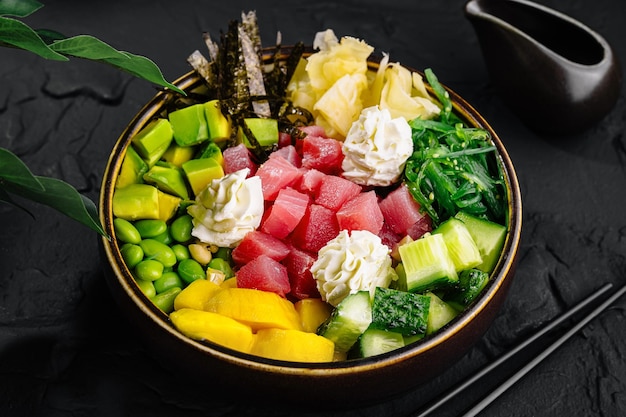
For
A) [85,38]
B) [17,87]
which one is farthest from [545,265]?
[17,87]

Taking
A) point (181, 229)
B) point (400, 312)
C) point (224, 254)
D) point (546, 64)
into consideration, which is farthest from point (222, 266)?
point (546, 64)

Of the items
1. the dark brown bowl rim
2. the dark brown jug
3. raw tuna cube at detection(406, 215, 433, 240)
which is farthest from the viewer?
the dark brown jug

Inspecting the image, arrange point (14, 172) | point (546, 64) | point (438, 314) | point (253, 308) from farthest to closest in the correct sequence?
1. point (546, 64)
2. point (438, 314)
3. point (253, 308)
4. point (14, 172)

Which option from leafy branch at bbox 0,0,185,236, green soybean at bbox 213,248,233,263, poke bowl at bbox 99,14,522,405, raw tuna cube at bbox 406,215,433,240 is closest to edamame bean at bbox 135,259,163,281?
poke bowl at bbox 99,14,522,405

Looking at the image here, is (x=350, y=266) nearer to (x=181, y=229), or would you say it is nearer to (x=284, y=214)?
(x=284, y=214)

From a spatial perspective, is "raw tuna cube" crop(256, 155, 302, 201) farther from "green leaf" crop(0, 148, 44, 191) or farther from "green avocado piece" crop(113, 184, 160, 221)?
"green leaf" crop(0, 148, 44, 191)

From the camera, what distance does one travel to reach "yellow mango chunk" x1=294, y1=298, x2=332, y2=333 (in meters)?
2.51

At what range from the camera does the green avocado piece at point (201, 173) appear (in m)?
2.77

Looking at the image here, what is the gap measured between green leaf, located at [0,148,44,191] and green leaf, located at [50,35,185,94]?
32 cm

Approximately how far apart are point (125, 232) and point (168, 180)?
24 cm

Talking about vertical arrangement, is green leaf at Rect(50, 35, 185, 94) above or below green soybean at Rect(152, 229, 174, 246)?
above

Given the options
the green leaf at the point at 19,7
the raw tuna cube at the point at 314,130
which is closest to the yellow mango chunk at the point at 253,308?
the raw tuna cube at the point at 314,130

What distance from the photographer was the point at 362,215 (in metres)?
2.62

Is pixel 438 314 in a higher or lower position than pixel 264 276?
lower
